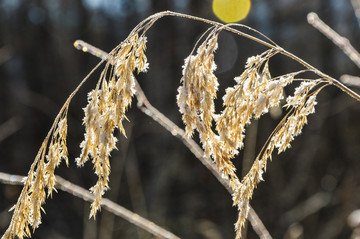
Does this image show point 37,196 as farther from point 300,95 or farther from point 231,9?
point 231,9

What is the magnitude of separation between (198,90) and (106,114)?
0.15 metres

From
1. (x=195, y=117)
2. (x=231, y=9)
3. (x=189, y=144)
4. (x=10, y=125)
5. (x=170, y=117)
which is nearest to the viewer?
(x=195, y=117)

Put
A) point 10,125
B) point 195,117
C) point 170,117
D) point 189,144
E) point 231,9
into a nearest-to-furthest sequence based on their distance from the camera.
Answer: point 195,117 → point 189,144 → point 170,117 → point 10,125 → point 231,9

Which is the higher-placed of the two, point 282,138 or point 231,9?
point 231,9

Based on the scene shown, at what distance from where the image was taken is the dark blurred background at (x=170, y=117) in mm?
3652

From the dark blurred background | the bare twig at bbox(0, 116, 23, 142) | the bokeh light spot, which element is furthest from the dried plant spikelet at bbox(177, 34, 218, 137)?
the bokeh light spot

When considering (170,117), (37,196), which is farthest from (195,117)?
(170,117)

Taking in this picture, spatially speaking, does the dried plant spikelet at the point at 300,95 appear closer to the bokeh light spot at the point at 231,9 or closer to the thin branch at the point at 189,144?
the thin branch at the point at 189,144

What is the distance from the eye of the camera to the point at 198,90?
0.63 metres

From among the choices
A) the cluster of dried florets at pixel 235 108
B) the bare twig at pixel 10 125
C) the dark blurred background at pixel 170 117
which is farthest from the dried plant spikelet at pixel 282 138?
the bare twig at pixel 10 125

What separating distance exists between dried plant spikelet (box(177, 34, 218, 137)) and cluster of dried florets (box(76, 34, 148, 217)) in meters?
0.09

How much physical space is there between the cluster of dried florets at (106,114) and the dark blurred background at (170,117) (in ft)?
8.39

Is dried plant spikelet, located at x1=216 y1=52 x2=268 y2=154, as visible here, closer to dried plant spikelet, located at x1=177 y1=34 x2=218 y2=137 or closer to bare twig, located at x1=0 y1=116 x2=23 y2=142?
dried plant spikelet, located at x1=177 y1=34 x2=218 y2=137

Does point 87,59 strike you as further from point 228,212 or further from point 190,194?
point 228,212
